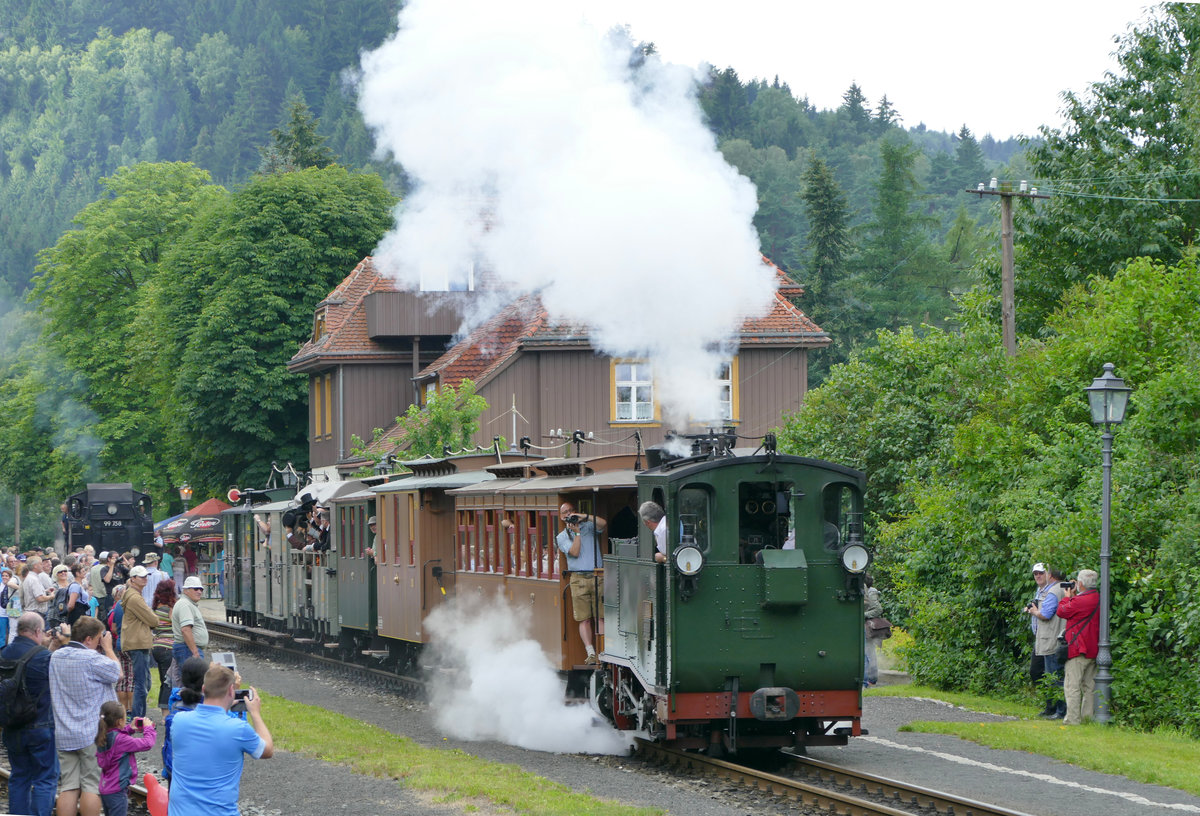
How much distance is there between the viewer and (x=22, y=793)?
36.3 ft

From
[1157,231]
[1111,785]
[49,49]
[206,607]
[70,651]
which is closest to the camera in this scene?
[70,651]

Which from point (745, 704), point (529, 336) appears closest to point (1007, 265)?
point (529, 336)

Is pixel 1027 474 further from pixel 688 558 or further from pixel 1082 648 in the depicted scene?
pixel 688 558

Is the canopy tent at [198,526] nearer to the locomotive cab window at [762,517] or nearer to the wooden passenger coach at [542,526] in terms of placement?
the wooden passenger coach at [542,526]

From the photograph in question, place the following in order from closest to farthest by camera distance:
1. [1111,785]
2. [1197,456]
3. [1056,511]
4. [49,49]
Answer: [1111,785]
[1197,456]
[1056,511]
[49,49]

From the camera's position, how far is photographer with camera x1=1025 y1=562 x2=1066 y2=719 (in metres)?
17.1

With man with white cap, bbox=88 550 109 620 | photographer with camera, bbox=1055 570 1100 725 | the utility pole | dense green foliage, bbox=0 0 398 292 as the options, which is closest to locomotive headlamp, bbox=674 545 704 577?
photographer with camera, bbox=1055 570 1100 725

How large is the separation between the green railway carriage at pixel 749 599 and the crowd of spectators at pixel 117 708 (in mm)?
3946

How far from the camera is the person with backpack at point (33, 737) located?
35.7 feet

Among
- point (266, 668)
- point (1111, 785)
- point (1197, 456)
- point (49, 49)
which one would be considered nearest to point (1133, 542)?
point (1197, 456)

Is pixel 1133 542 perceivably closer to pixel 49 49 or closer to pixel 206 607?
pixel 206 607

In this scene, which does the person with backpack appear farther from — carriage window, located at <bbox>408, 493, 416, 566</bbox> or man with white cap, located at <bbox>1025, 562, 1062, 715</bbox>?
man with white cap, located at <bbox>1025, 562, 1062, 715</bbox>

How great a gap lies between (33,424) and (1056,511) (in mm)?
50535

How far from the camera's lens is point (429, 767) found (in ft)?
45.8
